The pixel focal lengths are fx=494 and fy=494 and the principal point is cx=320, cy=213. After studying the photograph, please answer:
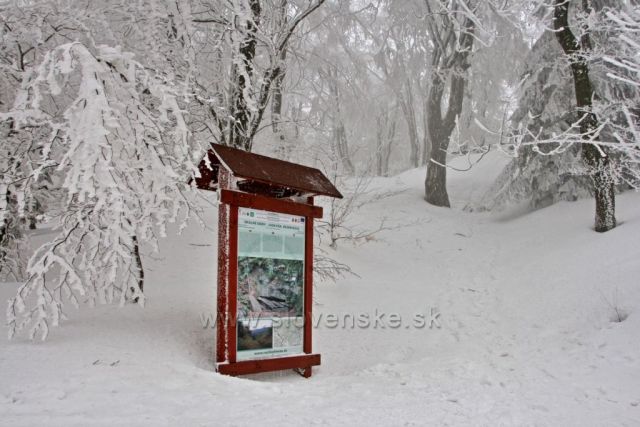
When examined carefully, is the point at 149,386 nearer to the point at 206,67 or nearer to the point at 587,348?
the point at 587,348

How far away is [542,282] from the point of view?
319 inches

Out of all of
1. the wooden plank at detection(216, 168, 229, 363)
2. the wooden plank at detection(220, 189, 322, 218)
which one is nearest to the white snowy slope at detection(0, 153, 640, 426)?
the wooden plank at detection(216, 168, 229, 363)

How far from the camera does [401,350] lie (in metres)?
6.44

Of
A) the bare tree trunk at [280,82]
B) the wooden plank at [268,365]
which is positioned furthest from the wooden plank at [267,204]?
the bare tree trunk at [280,82]

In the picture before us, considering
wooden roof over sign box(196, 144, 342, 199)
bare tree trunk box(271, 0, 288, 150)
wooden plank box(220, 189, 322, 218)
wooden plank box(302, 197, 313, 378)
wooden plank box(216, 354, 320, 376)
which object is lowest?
wooden plank box(216, 354, 320, 376)

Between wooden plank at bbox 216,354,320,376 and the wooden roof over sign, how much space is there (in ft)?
5.94

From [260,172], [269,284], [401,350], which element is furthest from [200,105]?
A: [401,350]

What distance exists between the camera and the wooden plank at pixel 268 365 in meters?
4.71

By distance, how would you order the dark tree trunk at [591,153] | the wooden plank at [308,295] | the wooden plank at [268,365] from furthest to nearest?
the dark tree trunk at [591,153] < the wooden plank at [308,295] < the wooden plank at [268,365]

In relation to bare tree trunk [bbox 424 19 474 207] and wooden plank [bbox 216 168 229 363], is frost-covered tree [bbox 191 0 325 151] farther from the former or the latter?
bare tree trunk [bbox 424 19 474 207]

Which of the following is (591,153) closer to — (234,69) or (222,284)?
(234,69)

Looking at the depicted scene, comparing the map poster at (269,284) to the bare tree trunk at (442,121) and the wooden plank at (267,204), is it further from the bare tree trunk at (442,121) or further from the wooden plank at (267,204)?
the bare tree trunk at (442,121)

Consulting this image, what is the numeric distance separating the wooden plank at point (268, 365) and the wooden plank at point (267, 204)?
1554 mm

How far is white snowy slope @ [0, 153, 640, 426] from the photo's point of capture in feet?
11.6
